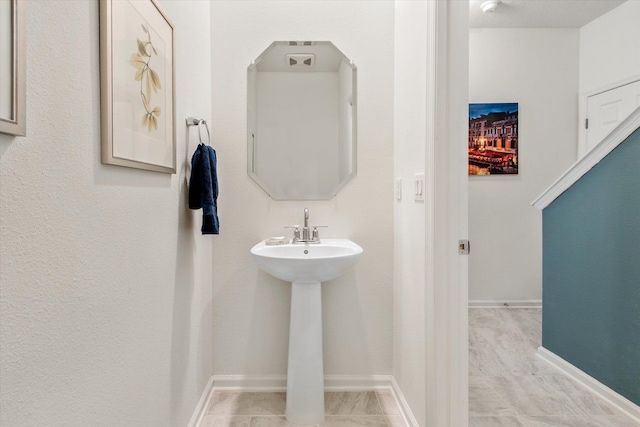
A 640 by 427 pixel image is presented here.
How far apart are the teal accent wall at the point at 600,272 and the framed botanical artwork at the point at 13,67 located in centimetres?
227

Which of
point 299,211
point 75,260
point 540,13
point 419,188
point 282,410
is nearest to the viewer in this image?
point 75,260

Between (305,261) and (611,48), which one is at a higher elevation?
(611,48)

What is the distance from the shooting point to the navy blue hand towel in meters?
1.49

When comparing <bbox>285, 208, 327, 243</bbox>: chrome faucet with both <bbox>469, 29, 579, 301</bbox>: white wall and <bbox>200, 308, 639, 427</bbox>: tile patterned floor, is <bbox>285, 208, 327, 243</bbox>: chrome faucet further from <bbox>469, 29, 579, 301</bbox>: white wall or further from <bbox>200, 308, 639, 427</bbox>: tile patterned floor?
<bbox>469, 29, 579, 301</bbox>: white wall

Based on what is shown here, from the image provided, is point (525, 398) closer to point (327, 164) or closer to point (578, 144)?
point (327, 164)

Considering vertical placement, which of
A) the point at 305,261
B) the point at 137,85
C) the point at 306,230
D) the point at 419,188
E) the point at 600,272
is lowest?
the point at 600,272

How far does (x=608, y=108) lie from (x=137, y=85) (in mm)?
3763

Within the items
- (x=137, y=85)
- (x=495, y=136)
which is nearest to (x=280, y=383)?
(x=137, y=85)

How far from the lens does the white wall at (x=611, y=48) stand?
2.91 meters

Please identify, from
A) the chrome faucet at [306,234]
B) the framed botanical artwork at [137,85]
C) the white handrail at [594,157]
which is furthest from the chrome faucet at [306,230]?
the white handrail at [594,157]

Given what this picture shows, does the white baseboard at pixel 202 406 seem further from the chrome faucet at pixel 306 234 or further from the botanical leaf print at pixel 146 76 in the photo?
the botanical leaf print at pixel 146 76

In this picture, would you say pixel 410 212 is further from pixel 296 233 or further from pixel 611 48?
pixel 611 48

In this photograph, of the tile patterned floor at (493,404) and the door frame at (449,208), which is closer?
the door frame at (449,208)

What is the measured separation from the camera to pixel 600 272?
190cm
